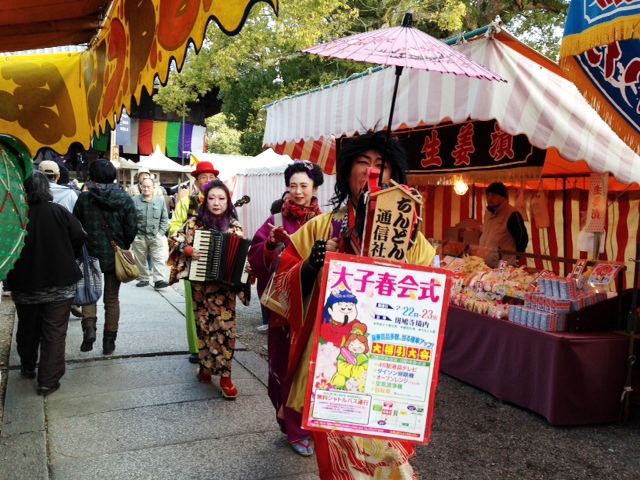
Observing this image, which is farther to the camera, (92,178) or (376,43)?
(92,178)

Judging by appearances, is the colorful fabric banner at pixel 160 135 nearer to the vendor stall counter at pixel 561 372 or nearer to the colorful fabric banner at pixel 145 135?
the colorful fabric banner at pixel 145 135

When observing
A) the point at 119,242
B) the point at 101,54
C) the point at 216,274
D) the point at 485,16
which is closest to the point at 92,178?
the point at 119,242

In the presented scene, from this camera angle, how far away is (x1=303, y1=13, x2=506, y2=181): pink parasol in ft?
9.76

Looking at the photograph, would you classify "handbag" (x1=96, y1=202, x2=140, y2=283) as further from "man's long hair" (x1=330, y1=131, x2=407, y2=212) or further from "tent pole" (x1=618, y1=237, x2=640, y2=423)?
"tent pole" (x1=618, y1=237, x2=640, y2=423)

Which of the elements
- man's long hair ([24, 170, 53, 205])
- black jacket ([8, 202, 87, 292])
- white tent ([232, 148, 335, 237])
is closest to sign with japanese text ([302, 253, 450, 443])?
black jacket ([8, 202, 87, 292])

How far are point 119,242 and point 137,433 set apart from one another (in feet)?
7.87

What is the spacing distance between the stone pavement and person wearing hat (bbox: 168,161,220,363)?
0.28 metres

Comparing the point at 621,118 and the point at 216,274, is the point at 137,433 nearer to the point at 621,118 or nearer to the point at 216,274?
the point at 216,274

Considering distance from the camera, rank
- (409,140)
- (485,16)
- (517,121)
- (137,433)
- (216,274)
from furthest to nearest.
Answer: (485,16) < (409,140) < (216,274) < (517,121) < (137,433)

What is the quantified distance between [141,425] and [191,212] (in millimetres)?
1971

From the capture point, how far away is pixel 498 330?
502 centimetres

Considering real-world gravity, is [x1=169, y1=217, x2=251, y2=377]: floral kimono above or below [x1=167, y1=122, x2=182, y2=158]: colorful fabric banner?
below

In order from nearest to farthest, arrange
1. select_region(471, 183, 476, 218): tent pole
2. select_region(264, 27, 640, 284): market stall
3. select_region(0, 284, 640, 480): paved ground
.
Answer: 1. select_region(0, 284, 640, 480): paved ground
2. select_region(264, 27, 640, 284): market stall
3. select_region(471, 183, 476, 218): tent pole

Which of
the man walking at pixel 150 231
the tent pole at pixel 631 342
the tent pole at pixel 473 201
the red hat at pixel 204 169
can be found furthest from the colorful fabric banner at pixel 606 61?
the man walking at pixel 150 231
